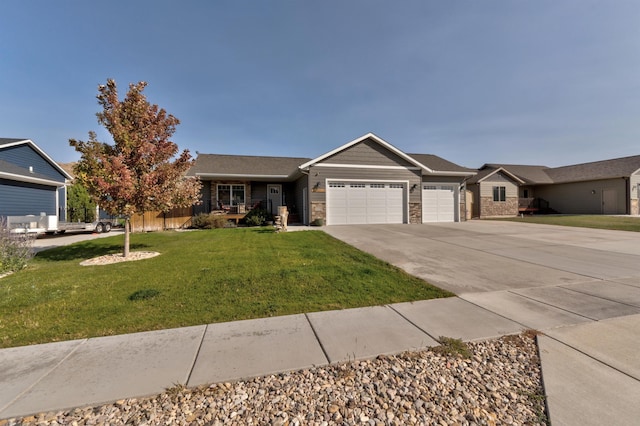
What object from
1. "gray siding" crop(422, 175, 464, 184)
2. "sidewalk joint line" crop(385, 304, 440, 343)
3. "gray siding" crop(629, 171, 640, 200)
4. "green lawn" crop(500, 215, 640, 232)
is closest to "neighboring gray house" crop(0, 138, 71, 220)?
"sidewalk joint line" crop(385, 304, 440, 343)

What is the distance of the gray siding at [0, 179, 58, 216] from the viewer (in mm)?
13984

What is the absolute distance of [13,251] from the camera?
681 centimetres

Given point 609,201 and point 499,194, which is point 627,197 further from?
point 499,194

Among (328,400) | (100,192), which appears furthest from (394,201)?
(328,400)

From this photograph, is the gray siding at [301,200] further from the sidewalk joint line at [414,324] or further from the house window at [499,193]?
the house window at [499,193]

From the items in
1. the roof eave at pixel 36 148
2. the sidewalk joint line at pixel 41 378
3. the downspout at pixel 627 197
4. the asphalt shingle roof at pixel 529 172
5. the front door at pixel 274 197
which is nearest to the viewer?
the sidewalk joint line at pixel 41 378

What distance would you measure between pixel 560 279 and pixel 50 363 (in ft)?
Answer: 26.6

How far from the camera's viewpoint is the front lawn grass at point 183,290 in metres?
3.62

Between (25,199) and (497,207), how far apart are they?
34.8 metres

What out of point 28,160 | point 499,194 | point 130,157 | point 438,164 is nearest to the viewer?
point 130,157

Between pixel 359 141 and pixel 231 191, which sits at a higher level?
pixel 359 141

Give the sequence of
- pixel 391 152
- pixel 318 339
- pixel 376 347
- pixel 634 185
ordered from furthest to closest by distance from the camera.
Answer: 1. pixel 634 185
2. pixel 391 152
3. pixel 318 339
4. pixel 376 347

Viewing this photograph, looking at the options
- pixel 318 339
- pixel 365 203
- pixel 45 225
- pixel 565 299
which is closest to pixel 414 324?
pixel 318 339

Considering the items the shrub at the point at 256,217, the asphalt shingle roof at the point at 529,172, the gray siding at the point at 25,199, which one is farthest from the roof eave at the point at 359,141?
the asphalt shingle roof at the point at 529,172
